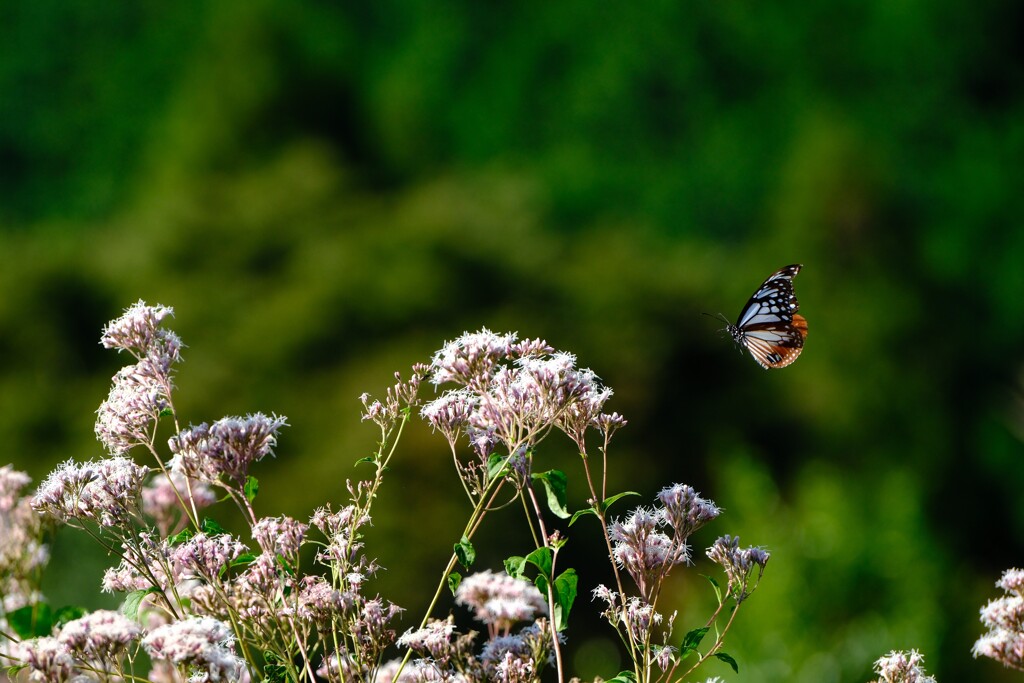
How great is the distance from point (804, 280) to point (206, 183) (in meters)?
8.44

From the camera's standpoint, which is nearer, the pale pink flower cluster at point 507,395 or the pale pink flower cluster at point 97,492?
the pale pink flower cluster at point 97,492

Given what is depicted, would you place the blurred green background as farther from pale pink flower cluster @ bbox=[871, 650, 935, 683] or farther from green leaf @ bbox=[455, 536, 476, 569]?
pale pink flower cluster @ bbox=[871, 650, 935, 683]

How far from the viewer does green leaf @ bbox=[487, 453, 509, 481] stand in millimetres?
2057

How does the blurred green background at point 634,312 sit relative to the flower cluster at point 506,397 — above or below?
above

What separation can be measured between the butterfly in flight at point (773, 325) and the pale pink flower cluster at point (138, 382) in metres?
2.17

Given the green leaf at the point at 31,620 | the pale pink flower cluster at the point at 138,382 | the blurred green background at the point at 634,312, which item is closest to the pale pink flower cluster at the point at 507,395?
the pale pink flower cluster at the point at 138,382

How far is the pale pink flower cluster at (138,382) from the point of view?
7.16 ft

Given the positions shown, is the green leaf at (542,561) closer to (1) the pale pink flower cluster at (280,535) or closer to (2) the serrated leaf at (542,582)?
(2) the serrated leaf at (542,582)

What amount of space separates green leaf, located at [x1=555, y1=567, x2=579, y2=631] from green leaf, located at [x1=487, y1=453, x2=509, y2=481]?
0.22m

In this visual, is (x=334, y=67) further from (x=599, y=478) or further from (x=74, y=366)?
(x=599, y=478)

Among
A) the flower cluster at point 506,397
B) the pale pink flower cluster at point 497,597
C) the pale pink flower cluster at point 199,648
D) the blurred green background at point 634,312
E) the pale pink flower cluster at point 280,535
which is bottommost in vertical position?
the pale pink flower cluster at point 199,648

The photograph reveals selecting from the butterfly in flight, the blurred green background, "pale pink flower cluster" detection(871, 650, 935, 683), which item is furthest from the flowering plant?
the blurred green background

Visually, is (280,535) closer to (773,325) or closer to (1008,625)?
(1008,625)

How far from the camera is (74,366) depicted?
1384cm
